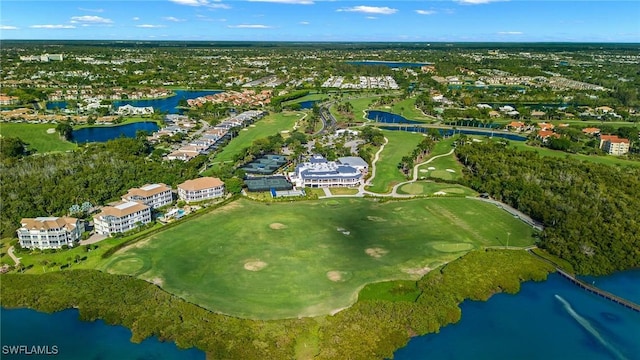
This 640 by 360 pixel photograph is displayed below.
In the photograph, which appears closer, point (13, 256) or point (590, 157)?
point (13, 256)

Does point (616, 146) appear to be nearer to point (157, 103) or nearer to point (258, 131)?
point (258, 131)

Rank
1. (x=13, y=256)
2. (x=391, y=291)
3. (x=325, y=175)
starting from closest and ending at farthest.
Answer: (x=391, y=291) < (x=13, y=256) < (x=325, y=175)

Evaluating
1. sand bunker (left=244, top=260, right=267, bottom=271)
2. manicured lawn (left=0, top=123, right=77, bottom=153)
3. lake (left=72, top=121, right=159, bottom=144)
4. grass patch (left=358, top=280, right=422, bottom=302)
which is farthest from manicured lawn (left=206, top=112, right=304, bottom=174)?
grass patch (left=358, top=280, right=422, bottom=302)

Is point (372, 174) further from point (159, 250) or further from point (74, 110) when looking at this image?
point (74, 110)

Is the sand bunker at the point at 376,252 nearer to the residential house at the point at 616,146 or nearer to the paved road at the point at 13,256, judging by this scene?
the paved road at the point at 13,256

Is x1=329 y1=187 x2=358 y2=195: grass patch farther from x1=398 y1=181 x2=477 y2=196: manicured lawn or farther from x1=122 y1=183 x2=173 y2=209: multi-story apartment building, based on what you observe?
x1=122 y1=183 x2=173 y2=209: multi-story apartment building

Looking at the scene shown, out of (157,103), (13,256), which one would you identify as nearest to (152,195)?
(13,256)

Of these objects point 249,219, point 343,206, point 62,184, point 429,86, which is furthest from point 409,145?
point 429,86

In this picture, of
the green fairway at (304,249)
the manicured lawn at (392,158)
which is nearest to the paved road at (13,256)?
the green fairway at (304,249)
